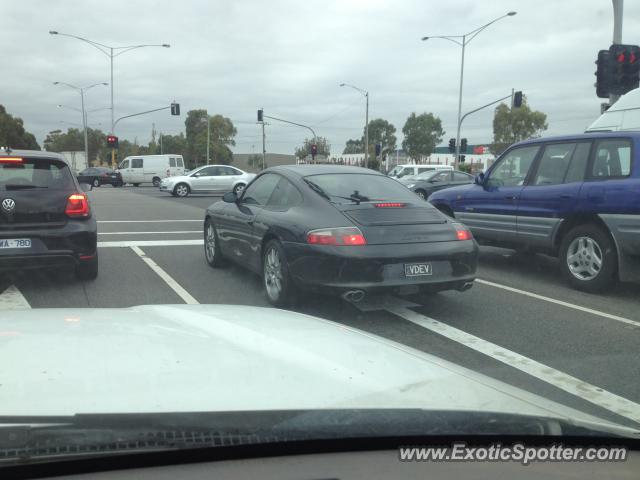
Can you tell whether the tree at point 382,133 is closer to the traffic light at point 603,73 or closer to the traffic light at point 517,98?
the traffic light at point 517,98

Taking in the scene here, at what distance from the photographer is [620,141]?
7.05 metres

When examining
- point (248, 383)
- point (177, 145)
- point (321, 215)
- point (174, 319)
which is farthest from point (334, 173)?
point (177, 145)

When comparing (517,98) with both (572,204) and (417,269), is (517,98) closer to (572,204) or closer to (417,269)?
(572,204)

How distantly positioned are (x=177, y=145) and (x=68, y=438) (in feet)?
344

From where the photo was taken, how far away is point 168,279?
7746 millimetres

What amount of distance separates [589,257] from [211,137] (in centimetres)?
9032

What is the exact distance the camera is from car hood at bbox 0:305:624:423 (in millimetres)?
1789

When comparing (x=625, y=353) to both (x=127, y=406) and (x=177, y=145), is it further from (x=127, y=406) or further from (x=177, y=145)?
(x=177, y=145)

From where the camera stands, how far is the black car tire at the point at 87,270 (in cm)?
719

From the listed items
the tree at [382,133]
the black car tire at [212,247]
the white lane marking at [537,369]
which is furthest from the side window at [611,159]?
the tree at [382,133]

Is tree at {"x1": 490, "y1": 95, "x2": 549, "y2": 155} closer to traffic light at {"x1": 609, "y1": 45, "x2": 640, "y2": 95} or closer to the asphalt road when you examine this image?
traffic light at {"x1": 609, "y1": 45, "x2": 640, "y2": 95}

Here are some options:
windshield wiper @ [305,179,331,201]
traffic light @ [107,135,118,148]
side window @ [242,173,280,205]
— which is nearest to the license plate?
windshield wiper @ [305,179,331,201]

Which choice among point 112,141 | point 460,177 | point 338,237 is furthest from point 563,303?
point 112,141

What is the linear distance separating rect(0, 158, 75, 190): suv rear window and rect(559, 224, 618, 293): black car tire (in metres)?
5.68
